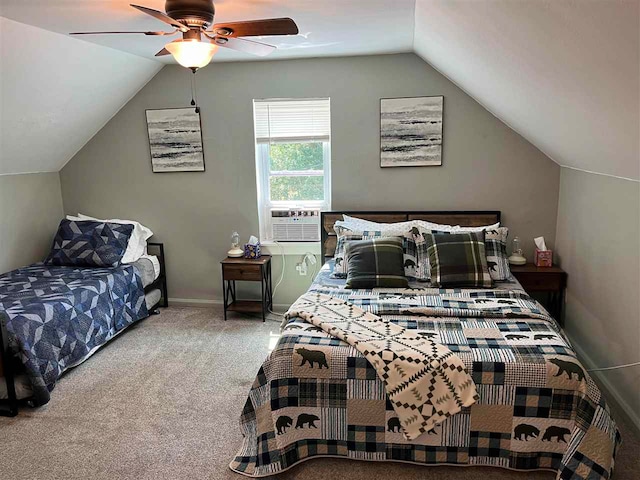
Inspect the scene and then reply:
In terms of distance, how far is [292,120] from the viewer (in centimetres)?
427

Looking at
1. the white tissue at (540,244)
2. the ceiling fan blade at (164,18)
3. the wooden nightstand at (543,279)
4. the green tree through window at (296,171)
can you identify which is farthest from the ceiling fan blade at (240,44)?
the white tissue at (540,244)

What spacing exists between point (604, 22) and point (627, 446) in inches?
84.2

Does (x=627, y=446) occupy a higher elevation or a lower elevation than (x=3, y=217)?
lower

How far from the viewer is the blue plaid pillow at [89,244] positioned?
4137 mm

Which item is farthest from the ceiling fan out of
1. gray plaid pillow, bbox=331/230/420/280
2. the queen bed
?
gray plaid pillow, bbox=331/230/420/280

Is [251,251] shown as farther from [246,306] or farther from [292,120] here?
[292,120]

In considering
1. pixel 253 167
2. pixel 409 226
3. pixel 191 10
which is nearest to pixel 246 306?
pixel 253 167

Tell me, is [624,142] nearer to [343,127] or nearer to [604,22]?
[604,22]

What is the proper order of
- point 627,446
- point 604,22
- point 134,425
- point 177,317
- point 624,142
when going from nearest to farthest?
1. point 604,22
2. point 624,142
3. point 627,446
4. point 134,425
5. point 177,317

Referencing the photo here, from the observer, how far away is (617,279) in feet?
9.50

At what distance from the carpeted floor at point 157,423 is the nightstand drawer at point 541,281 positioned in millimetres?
1277

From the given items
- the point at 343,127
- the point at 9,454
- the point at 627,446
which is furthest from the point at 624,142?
the point at 9,454

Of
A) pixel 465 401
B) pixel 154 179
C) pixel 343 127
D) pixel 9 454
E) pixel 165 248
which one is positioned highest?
pixel 343 127

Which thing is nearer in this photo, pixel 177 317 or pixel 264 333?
pixel 264 333
